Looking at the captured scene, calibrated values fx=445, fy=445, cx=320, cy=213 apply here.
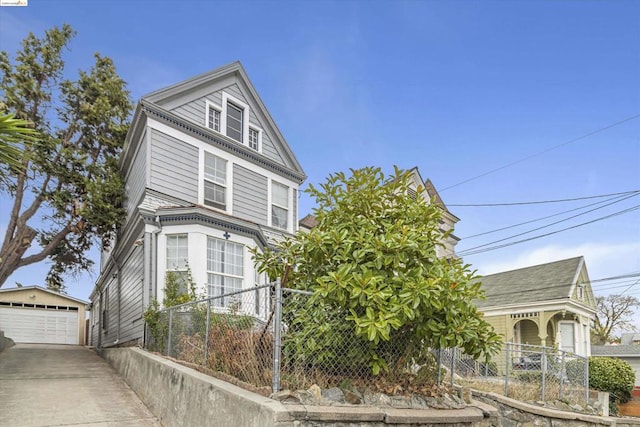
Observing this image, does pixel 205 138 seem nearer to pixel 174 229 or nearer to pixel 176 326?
pixel 174 229

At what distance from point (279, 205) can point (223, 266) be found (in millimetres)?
4516

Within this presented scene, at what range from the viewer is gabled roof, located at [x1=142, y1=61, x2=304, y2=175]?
12.5 meters

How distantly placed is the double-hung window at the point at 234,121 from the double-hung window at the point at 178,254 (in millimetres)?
4514

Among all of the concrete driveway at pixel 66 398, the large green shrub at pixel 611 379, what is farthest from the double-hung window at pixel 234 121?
the large green shrub at pixel 611 379

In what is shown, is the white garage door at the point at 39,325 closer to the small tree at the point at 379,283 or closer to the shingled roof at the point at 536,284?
the shingled roof at the point at 536,284


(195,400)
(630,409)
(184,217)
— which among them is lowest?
(630,409)

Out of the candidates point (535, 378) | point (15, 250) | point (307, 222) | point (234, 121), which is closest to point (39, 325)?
point (15, 250)

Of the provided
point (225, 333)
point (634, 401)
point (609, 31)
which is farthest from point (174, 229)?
point (634, 401)

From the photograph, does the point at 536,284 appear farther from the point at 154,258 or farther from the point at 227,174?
the point at 154,258

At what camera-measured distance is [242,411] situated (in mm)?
4242

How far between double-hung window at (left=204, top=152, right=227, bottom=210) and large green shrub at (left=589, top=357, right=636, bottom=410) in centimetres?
1256

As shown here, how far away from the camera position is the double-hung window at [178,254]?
11.0m

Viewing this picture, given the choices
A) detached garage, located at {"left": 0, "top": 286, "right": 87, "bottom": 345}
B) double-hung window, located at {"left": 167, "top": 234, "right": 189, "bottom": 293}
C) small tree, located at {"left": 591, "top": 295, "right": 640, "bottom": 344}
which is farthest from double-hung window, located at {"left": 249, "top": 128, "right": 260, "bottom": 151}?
small tree, located at {"left": 591, "top": 295, "right": 640, "bottom": 344}

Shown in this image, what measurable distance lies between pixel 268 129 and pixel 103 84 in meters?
6.78
